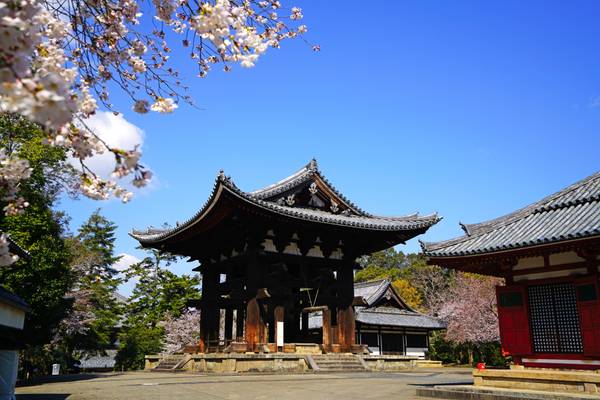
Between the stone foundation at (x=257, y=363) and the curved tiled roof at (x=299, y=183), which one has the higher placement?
the curved tiled roof at (x=299, y=183)

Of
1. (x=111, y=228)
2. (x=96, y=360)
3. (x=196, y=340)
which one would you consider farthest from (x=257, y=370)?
(x=111, y=228)

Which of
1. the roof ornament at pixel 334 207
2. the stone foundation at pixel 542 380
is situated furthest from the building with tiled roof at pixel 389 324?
the stone foundation at pixel 542 380

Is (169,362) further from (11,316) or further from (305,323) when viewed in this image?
(11,316)

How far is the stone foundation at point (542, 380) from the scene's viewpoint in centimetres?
1072

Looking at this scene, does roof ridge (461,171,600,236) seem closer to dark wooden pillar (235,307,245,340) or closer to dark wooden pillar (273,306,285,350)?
dark wooden pillar (273,306,285,350)

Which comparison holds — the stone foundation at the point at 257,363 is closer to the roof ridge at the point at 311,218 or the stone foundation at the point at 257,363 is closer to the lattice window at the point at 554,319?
the roof ridge at the point at 311,218

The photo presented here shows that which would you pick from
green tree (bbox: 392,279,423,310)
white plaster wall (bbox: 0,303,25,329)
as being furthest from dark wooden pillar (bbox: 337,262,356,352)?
green tree (bbox: 392,279,423,310)

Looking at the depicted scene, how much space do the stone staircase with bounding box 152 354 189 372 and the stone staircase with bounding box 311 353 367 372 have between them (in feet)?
21.5

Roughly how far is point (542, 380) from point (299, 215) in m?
11.3

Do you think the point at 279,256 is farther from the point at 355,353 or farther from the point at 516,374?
the point at 516,374

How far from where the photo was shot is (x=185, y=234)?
76.6 feet

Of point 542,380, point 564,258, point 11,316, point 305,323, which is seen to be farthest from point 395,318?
point 11,316

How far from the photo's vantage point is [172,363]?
939 inches

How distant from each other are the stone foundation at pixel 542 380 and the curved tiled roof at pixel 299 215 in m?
9.80
